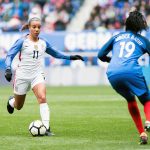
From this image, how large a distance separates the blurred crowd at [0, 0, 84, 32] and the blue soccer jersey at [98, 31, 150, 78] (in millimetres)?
20800

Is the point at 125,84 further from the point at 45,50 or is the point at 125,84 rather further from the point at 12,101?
the point at 12,101

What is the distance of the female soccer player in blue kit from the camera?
1052 centimetres

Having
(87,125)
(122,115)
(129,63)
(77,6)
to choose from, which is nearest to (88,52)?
(77,6)

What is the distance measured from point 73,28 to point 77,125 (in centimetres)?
2038

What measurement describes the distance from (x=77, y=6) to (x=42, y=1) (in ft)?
5.57

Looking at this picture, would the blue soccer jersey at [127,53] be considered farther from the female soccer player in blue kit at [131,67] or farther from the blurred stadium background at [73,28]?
the blurred stadium background at [73,28]

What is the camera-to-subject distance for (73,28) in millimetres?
33594

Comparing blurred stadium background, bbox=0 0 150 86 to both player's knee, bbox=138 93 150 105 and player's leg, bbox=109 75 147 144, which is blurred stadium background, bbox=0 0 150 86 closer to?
player's leg, bbox=109 75 147 144

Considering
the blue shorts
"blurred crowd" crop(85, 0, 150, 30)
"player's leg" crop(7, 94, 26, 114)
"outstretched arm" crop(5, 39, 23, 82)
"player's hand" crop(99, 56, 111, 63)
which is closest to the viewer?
the blue shorts

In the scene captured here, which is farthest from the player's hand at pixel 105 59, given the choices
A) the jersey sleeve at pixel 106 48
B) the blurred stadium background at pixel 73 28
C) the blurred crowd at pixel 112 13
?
the blurred crowd at pixel 112 13

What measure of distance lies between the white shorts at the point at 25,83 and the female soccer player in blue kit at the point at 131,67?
1972 mm

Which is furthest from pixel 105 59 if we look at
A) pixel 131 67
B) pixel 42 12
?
pixel 42 12

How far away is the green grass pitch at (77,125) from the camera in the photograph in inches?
409

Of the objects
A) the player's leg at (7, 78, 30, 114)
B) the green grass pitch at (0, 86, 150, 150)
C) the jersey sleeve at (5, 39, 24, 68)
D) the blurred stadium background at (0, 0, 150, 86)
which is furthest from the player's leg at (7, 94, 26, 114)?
the blurred stadium background at (0, 0, 150, 86)
